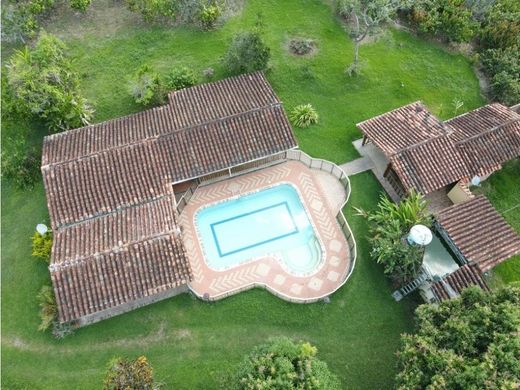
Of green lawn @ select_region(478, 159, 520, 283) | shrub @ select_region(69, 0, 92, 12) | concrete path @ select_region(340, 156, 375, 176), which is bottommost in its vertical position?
concrete path @ select_region(340, 156, 375, 176)

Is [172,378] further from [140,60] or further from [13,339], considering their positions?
[140,60]

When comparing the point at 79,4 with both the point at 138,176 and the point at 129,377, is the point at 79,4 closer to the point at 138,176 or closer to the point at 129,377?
the point at 138,176

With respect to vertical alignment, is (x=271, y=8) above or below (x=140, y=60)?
above

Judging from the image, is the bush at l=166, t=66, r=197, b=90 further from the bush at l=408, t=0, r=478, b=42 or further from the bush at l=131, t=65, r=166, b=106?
the bush at l=408, t=0, r=478, b=42

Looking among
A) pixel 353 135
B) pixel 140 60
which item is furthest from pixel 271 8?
pixel 353 135

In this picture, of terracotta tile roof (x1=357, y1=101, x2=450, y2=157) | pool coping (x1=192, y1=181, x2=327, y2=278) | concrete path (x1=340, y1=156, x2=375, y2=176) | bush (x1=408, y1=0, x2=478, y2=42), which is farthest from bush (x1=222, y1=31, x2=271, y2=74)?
bush (x1=408, y1=0, x2=478, y2=42)

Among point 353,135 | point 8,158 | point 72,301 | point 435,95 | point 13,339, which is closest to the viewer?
point 72,301

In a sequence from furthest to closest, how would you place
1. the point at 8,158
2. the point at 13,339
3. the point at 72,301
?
the point at 8,158
the point at 13,339
the point at 72,301
